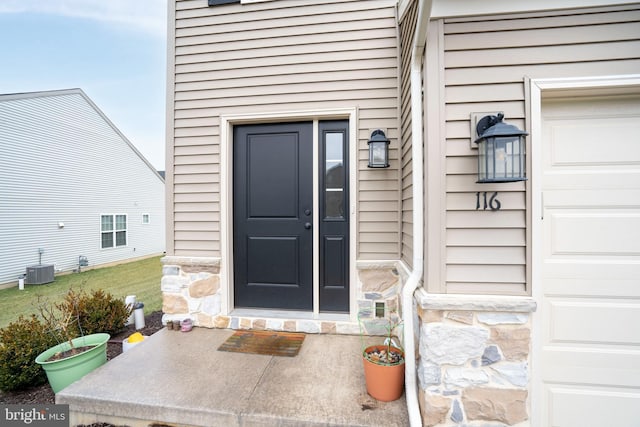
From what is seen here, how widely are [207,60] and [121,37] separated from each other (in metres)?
7.05

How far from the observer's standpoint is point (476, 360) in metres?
1.47

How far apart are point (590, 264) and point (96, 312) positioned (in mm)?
3871

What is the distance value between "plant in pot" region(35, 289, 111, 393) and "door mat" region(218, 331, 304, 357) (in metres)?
0.91

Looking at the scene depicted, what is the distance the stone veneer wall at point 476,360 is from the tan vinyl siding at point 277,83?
0.98 m

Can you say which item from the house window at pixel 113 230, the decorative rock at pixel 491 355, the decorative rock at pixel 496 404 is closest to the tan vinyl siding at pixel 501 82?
the decorative rock at pixel 491 355

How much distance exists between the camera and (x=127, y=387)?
1.77 metres

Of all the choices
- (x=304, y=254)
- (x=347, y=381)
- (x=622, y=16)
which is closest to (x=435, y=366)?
(x=347, y=381)

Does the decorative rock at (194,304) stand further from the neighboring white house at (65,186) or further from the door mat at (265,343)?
the neighboring white house at (65,186)

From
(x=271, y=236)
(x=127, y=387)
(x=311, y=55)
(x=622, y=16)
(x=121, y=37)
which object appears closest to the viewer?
(x=622, y=16)

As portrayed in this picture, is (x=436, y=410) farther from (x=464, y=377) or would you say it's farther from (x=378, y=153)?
(x=378, y=153)

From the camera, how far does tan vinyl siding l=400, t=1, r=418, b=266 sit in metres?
1.93

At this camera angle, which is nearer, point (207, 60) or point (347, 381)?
point (347, 381)

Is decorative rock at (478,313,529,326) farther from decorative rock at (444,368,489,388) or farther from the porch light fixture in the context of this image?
the porch light fixture

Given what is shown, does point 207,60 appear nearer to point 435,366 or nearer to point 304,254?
point 304,254
